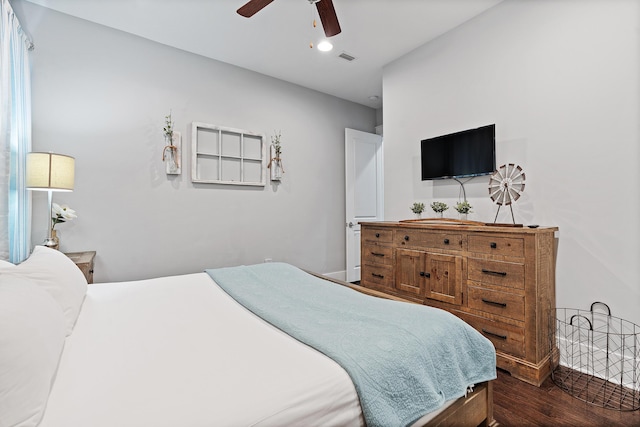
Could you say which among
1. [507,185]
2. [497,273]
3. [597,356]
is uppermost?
[507,185]

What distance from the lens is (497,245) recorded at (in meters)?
2.19

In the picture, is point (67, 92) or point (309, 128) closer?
point (67, 92)

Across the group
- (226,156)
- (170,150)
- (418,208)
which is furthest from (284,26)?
(418,208)

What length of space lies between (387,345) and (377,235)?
211cm

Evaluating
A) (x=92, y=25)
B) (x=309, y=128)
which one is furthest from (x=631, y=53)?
(x=92, y=25)

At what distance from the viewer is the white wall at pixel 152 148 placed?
8.94 ft

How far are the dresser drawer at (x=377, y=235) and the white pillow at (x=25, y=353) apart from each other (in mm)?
2535

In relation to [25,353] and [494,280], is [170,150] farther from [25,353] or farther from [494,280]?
[494,280]

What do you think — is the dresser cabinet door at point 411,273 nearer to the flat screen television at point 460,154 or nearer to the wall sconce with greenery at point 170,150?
the flat screen television at point 460,154

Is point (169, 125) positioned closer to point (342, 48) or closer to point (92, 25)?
point (92, 25)

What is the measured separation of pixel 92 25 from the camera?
9.36ft

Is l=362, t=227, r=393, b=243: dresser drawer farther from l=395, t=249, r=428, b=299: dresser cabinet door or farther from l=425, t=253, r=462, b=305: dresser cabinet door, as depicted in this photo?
l=425, t=253, r=462, b=305: dresser cabinet door

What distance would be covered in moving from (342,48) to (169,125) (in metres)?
2.03

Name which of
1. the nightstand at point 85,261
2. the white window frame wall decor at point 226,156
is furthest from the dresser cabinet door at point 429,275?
the nightstand at point 85,261
